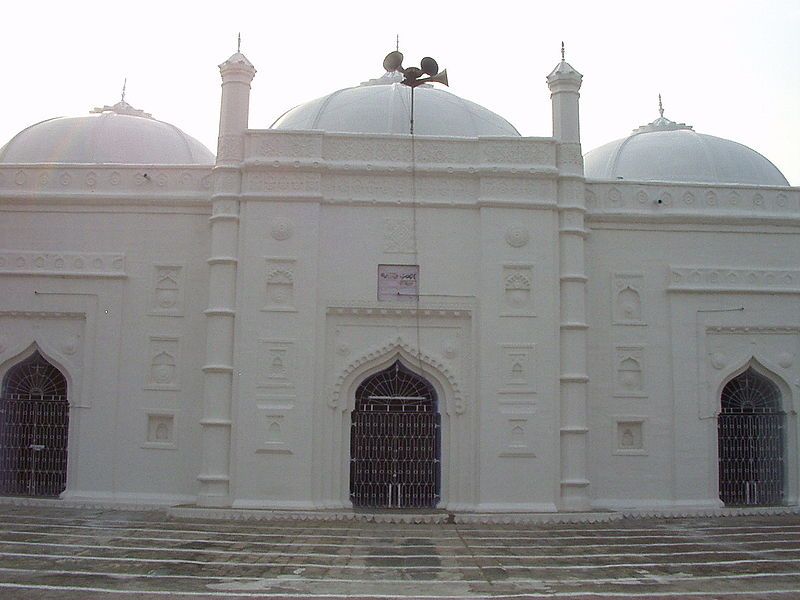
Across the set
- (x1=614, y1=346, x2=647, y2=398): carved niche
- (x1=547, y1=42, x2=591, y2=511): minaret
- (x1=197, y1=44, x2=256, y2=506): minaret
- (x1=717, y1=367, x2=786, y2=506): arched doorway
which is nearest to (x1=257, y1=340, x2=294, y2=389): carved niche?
(x1=197, y1=44, x2=256, y2=506): minaret

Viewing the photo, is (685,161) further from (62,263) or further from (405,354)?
(62,263)

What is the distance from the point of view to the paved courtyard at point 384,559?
7465mm

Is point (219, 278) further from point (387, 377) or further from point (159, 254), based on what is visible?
point (387, 377)

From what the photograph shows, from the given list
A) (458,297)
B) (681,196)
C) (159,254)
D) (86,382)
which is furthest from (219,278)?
(681,196)

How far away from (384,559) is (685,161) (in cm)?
992

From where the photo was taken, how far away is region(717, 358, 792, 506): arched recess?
43.5ft

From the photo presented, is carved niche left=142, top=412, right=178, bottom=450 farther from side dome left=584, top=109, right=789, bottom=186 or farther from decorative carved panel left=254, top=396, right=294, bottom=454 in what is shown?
side dome left=584, top=109, right=789, bottom=186

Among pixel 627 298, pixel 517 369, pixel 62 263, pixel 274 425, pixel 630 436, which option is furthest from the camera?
pixel 627 298

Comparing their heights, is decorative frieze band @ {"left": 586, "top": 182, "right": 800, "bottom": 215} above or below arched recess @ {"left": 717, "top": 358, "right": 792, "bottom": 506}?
above

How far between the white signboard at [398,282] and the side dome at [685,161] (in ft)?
15.2

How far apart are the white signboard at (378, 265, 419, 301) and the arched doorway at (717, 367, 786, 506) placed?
5.20 m

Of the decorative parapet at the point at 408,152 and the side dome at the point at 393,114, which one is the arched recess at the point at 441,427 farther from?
the side dome at the point at 393,114

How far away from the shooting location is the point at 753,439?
44.3 ft

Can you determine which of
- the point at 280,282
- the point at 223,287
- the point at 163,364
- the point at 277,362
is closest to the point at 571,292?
the point at 280,282
